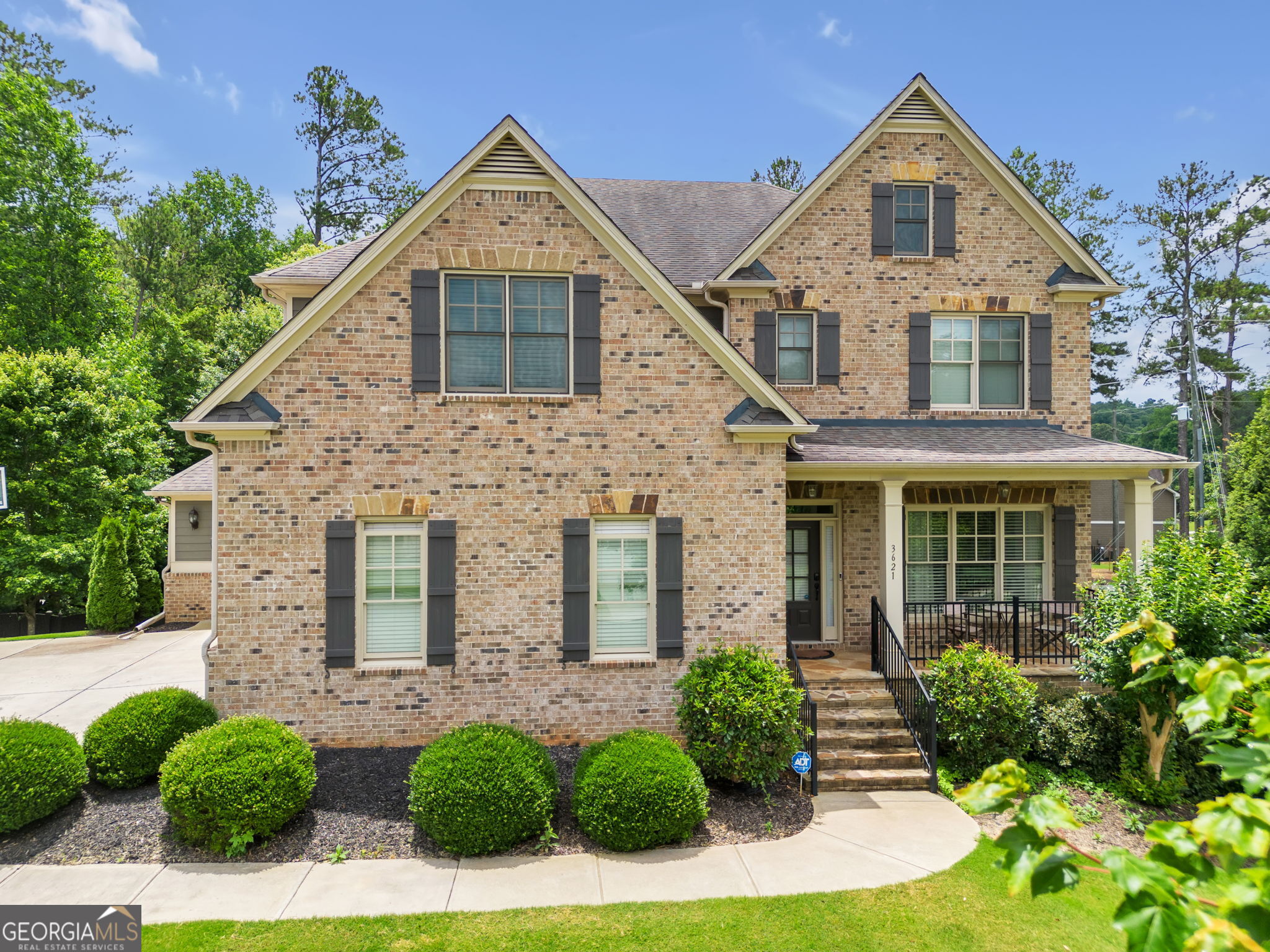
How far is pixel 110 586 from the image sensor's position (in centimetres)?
1798

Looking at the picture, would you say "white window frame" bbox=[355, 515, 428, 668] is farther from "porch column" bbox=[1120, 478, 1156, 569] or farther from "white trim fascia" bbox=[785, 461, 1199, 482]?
"porch column" bbox=[1120, 478, 1156, 569]

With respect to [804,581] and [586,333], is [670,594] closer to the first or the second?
[586,333]

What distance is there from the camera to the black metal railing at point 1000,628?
1100 centimetres

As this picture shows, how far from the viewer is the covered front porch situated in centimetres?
1124

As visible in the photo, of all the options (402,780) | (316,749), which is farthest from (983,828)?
(316,749)

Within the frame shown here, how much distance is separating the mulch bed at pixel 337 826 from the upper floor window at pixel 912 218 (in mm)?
9452

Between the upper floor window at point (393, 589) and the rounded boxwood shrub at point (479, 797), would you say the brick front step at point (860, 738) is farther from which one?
the upper floor window at point (393, 589)

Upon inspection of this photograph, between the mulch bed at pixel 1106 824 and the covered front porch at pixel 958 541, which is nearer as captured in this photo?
the mulch bed at pixel 1106 824

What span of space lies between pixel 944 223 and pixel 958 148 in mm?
1407

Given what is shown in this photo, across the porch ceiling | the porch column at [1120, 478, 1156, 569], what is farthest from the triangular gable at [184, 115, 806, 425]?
the porch column at [1120, 478, 1156, 569]

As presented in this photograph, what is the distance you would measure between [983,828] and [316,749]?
806 centimetres

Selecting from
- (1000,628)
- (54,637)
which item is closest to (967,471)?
(1000,628)

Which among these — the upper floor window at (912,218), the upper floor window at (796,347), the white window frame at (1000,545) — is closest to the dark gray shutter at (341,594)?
the upper floor window at (796,347)

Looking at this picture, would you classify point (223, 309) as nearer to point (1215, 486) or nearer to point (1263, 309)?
point (1215, 486)
